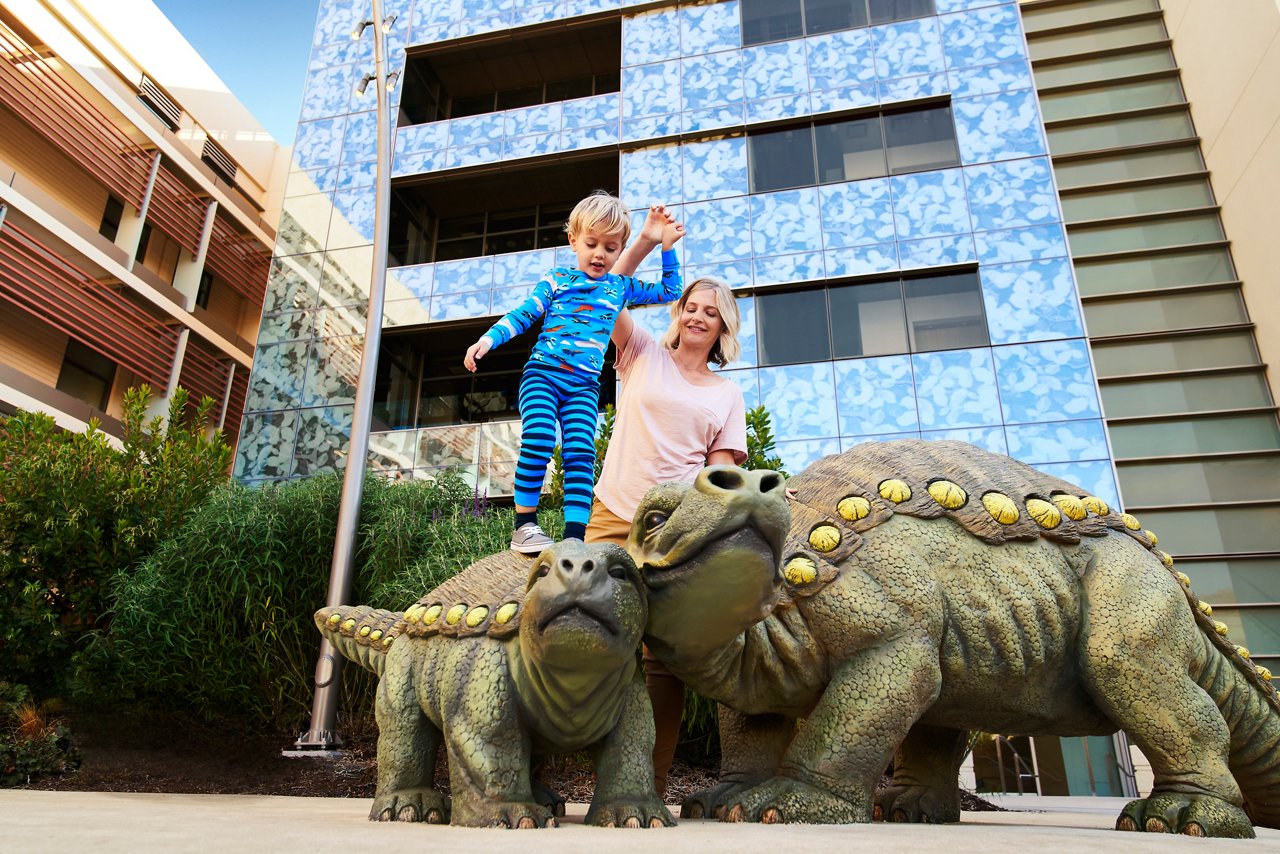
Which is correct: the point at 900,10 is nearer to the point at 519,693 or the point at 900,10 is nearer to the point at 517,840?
the point at 519,693

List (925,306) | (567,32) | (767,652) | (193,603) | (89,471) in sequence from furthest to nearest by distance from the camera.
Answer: (567,32) → (925,306) → (89,471) → (193,603) → (767,652)

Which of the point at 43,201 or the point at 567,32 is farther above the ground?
the point at 567,32

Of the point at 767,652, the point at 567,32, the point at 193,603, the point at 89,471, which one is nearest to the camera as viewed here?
the point at 767,652

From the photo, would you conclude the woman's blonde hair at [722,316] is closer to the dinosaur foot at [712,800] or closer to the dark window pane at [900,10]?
the dinosaur foot at [712,800]

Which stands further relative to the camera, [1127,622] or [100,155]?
[100,155]

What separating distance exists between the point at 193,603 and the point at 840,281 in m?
8.93

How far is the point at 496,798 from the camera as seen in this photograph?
1904 millimetres

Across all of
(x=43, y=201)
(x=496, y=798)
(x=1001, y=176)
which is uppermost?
(x=43, y=201)

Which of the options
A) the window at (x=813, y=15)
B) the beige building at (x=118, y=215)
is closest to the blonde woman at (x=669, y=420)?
the window at (x=813, y=15)

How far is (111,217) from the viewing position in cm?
1788

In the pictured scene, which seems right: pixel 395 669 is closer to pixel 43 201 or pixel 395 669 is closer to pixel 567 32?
pixel 567 32

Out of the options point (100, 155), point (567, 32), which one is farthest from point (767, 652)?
point (100, 155)

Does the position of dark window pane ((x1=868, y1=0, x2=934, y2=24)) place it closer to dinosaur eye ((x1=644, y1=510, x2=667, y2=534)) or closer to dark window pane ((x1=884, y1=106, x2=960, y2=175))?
dark window pane ((x1=884, y1=106, x2=960, y2=175))

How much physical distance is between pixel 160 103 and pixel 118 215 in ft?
8.70
